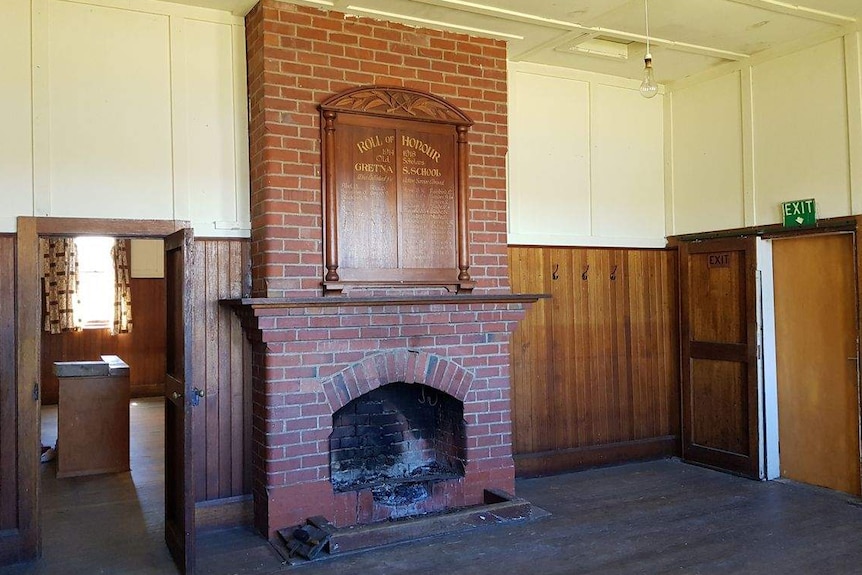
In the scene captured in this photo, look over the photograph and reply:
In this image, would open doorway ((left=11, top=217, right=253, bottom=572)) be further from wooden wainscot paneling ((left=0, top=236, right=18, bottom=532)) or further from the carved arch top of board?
the carved arch top of board

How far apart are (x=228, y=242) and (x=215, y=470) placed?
1368 mm

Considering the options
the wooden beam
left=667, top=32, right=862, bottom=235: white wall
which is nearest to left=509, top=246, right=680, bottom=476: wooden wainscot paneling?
left=667, top=32, right=862, bottom=235: white wall

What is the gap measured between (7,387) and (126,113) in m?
1.65

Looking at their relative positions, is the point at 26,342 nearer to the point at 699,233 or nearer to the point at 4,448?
the point at 4,448

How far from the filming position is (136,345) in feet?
34.2

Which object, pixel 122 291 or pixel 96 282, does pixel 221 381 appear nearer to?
pixel 122 291

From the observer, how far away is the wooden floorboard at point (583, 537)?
12.1 feet

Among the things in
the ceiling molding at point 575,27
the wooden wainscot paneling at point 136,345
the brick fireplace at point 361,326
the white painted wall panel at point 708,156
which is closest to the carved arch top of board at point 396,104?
the brick fireplace at point 361,326

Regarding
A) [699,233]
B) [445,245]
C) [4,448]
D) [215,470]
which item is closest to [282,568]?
[215,470]

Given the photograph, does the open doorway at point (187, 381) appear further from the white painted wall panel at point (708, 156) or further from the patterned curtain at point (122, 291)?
the patterned curtain at point (122, 291)

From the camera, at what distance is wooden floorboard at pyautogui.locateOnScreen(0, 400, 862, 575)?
12.1 feet

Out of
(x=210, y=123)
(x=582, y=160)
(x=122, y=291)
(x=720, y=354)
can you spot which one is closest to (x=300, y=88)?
(x=210, y=123)

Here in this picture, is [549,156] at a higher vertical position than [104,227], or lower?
higher

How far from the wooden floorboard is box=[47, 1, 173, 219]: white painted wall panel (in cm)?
190
